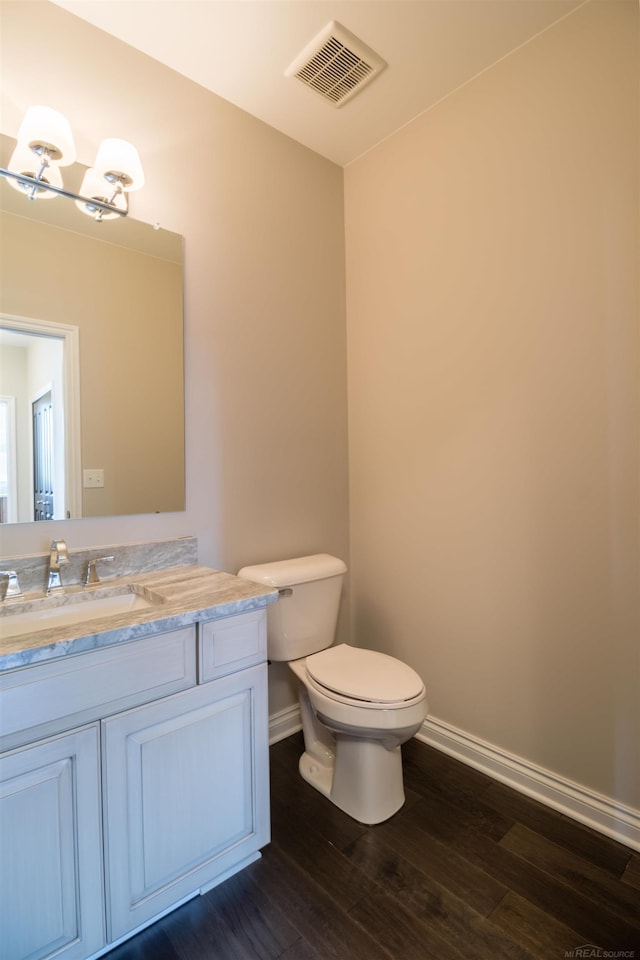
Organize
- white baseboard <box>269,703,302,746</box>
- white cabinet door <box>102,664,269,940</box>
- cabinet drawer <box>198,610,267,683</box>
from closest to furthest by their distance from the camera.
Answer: white cabinet door <box>102,664,269,940</box>, cabinet drawer <box>198,610,267,683</box>, white baseboard <box>269,703,302,746</box>

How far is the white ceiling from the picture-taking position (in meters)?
1.49

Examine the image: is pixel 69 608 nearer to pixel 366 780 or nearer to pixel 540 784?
pixel 366 780

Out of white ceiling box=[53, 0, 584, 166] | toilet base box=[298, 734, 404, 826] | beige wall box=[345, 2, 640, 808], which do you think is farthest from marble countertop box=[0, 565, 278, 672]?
white ceiling box=[53, 0, 584, 166]

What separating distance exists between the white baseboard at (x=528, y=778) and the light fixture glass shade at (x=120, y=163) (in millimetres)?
2108

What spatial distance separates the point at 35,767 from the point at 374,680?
0.99 m

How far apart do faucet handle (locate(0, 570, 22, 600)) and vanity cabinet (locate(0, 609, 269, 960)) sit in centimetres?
42

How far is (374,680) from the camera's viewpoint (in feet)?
5.13

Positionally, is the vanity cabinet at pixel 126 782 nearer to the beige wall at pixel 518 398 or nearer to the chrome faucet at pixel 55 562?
the chrome faucet at pixel 55 562

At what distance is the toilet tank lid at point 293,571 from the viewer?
1743 mm

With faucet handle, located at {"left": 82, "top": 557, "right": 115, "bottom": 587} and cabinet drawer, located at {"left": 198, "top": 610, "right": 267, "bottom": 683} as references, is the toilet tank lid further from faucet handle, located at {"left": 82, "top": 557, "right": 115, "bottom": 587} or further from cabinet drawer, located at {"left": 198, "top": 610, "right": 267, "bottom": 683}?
faucet handle, located at {"left": 82, "top": 557, "right": 115, "bottom": 587}

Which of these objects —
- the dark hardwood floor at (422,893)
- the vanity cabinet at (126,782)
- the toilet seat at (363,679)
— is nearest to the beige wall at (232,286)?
the toilet seat at (363,679)

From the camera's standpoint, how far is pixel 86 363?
1.49 metres

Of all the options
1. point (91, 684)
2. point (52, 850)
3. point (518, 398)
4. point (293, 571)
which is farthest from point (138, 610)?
point (518, 398)

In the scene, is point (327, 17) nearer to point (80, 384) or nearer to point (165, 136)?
point (165, 136)
